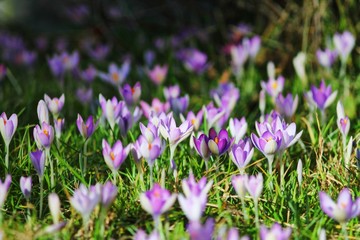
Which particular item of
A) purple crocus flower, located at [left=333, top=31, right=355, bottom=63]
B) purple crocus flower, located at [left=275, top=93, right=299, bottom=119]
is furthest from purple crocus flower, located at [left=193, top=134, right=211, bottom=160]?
purple crocus flower, located at [left=333, top=31, right=355, bottom=63]

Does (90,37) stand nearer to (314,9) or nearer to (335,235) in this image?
(314,9)

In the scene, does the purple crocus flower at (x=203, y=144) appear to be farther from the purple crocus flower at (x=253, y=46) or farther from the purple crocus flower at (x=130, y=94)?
the purple crocus flower at (x=253, y=46)

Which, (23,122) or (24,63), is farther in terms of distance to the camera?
(24,63)

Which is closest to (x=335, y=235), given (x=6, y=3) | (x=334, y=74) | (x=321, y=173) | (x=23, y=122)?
(x=321, y=173)

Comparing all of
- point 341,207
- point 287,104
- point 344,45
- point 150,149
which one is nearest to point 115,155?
point 150,149

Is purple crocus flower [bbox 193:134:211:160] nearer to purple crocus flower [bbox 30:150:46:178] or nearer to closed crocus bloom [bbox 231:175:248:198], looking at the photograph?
closed crocus bloom [bbox 231:175:248:198]

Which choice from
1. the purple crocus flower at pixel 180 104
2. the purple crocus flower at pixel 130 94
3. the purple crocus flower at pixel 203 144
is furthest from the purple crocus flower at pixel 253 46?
the purple crocus flower at pixel 203 144

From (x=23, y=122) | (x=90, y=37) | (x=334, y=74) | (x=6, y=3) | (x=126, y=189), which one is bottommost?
(x=126, y=189)

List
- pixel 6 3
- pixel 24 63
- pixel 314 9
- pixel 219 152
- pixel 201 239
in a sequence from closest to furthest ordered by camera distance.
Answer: pixel 201 239 → pixel 219 152 → pixel 314 9 → pixel 24 63 → pixel 6 3
